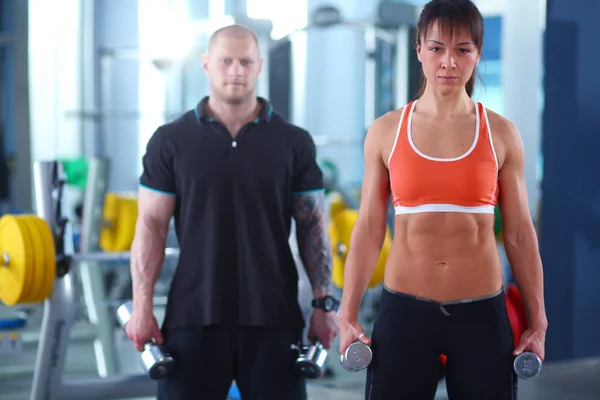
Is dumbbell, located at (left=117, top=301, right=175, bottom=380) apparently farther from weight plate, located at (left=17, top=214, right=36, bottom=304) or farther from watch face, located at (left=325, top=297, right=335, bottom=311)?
weight plate, located at (left=17, top=214, right=36, bottom=304)

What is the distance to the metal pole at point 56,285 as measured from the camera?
284 cm

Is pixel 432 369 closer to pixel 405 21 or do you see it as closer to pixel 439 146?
pixel 439 146

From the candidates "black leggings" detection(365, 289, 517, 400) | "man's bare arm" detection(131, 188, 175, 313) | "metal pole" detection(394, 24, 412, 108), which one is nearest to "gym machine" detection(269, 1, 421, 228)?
"metal pole" detection(394, 24, 412, 108)

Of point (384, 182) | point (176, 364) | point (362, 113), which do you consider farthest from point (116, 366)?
point (362, 113)

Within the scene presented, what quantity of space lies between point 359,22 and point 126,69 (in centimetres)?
386

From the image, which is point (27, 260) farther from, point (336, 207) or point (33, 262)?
point (336, 207)

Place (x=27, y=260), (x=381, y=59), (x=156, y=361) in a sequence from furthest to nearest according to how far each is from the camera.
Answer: (x=381, y=59) → (x=27, y=260) → (x=156, y=361)

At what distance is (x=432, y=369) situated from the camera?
1386mm

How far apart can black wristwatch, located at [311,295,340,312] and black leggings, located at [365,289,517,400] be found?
45 cm

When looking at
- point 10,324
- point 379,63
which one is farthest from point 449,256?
point 379,63

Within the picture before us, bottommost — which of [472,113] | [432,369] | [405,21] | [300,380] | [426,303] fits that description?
[300,380]

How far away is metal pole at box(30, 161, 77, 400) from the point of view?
9.31ft

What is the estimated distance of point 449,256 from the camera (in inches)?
54.1

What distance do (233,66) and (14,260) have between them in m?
1.41
